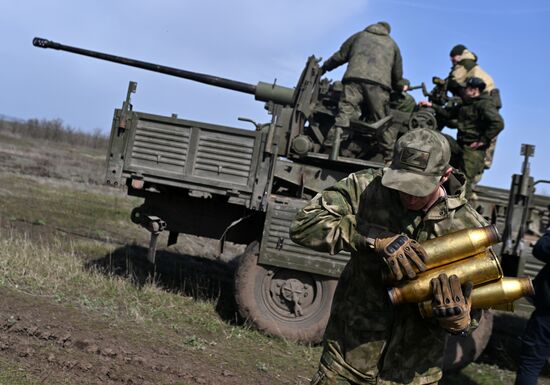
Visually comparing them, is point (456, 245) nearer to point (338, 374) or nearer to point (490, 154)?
point (338, 374)

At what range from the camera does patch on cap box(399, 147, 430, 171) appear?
9.58 feet

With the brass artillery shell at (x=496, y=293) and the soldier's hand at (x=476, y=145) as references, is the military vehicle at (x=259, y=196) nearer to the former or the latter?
the soldier's hand at (x=476, y=145)

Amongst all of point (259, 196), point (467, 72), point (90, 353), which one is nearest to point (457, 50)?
point (467, 72)

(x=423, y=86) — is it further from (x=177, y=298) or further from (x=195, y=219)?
(x=177, y=298)

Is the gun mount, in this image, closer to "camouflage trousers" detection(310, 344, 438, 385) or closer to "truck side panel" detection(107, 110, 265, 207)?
"truck side panel" detection(107, 110, 265, 207)

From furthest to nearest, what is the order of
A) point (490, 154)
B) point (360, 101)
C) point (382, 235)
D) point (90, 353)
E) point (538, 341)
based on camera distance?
point (360, 101) < point (490, 154) < point (538, 341) < point (90, 353) < point (382, 235)

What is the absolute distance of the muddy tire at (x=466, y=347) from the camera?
6848mm

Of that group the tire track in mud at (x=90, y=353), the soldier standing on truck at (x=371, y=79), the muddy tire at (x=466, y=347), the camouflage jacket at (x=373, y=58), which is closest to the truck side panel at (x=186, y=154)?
the soldier standing on truck at (x=371, y=79)

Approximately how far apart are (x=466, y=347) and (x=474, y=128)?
7.54ft

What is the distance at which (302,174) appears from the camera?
7.20 meters

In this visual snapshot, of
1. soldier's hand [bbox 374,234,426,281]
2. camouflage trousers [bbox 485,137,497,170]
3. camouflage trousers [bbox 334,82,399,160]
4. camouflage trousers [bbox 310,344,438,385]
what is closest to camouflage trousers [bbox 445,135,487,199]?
camouflage trousers [bbox 485,137,497,170]

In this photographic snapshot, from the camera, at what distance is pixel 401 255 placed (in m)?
2.71

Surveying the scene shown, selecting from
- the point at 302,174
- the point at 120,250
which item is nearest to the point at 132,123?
the point at 302,174

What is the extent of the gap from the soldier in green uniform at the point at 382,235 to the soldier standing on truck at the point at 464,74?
183 inches
